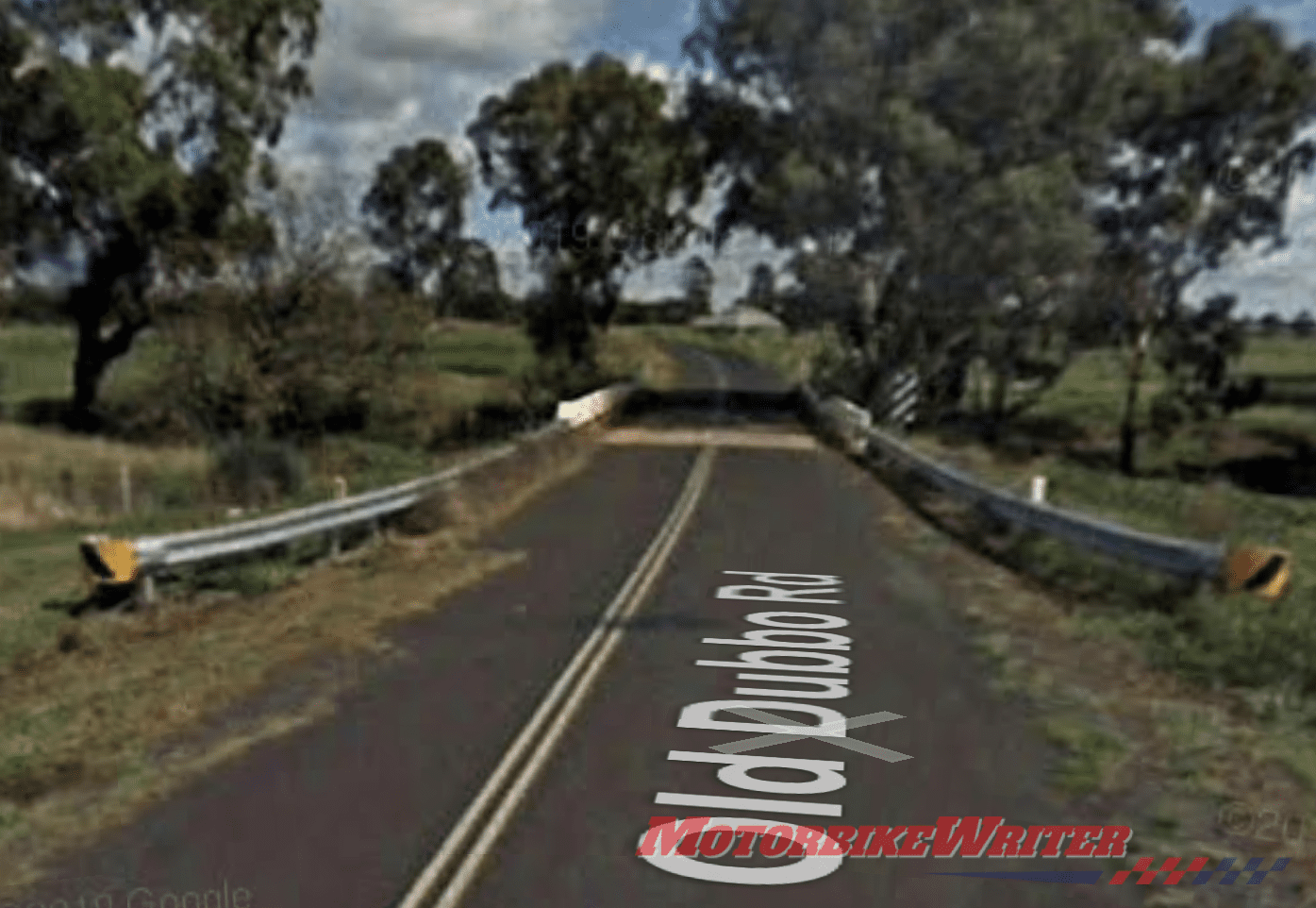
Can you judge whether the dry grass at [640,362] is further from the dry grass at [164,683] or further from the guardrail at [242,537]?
the dry grass at [164,683]

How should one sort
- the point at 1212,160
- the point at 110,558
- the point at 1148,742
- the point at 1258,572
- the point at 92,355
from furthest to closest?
the point at 1212,160
the point at 92,355
the point at 110,558
the point at 1258,572
the point at 1148,742

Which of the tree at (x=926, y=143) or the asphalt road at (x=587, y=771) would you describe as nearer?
the asphalt road at (x=587, y=771)

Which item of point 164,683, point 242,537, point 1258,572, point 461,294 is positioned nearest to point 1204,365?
point 1258,572

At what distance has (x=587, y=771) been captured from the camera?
7355mm

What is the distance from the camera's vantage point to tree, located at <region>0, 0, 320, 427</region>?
119ft

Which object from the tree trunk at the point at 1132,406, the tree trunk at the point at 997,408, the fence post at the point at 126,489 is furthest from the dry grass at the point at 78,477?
the tree trunk at the point at 1132,406

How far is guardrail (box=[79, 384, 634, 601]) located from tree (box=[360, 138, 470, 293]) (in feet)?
339

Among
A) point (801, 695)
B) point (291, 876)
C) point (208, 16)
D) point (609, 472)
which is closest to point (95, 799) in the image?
point (291, 876)

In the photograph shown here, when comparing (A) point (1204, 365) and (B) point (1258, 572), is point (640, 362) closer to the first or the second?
(A) point (1204, 365)

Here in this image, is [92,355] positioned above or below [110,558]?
above

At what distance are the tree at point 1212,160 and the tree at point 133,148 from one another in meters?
30.5

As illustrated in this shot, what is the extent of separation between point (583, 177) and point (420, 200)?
75.5 meters

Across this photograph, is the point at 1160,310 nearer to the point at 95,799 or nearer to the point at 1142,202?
the point at 1142,202

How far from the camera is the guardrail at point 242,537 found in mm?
11484
